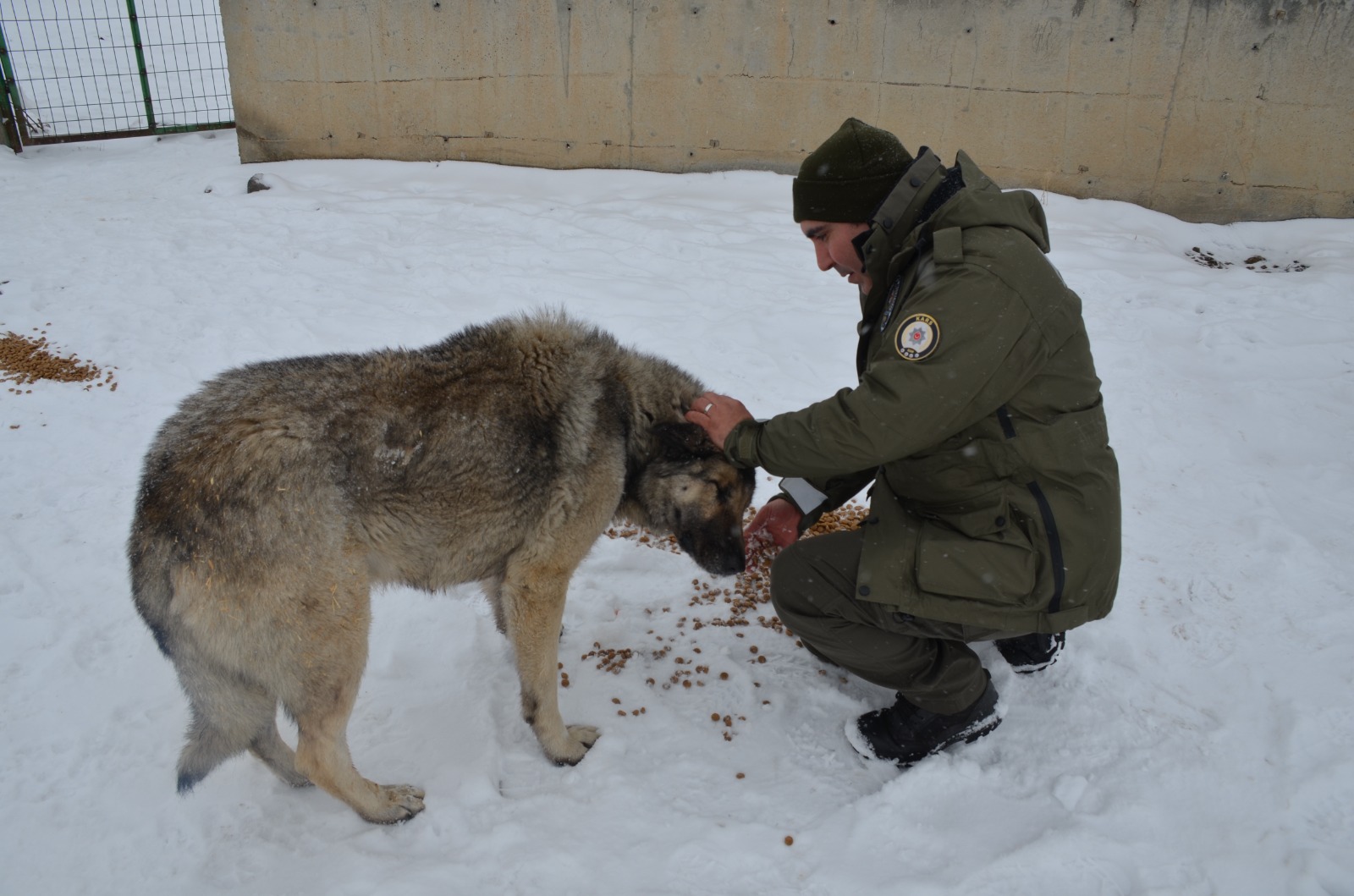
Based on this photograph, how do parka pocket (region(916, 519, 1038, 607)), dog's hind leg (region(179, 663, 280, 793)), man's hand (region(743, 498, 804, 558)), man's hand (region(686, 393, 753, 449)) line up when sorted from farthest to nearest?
man's hand (region(743, 498, 804, 558)), man's hand (region(686, 393, 753, 449)), parka pocket (region(916, 519, 1038, 607)), dog's hind leg (region(179, 663, 280, 793))

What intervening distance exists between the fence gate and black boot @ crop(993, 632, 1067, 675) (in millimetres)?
13576

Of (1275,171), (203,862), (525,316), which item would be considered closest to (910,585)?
(525,316)

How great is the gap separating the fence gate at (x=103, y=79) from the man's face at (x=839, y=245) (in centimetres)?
1246

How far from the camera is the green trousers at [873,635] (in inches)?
116

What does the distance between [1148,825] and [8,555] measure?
202 inches

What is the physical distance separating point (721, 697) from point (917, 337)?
1808 mm

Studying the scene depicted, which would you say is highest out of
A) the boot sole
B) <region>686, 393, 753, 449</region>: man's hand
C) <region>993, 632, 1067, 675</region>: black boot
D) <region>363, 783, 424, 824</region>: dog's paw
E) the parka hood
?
the parka hood

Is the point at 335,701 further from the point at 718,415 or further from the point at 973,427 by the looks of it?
the point at 973,427

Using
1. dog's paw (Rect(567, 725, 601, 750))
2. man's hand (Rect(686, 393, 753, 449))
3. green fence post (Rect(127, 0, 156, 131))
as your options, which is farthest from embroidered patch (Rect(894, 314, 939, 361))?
green fence post (Rect(127, 0, 156, 131))

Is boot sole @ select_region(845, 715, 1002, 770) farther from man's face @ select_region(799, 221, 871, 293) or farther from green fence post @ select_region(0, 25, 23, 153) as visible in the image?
green fence post @ select_region(0, 25, 23, 153)

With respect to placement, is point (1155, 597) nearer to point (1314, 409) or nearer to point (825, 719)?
point (825, 719)

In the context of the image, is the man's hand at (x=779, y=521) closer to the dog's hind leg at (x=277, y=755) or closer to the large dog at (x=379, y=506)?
the large dog at (x=379, y=506)

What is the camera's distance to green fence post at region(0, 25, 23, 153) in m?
10.6

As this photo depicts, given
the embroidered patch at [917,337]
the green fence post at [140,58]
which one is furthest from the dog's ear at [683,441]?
the green fence post at [140,58]
